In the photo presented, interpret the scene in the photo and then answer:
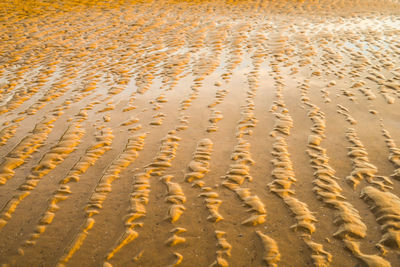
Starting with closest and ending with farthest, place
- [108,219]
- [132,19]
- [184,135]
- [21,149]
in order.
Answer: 1. [108,219]
2. [21,149]
3. [184,135]
4. [132,19]

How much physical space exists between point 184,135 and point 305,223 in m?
1.95

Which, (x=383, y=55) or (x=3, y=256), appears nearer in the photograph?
(x=3, y=256)

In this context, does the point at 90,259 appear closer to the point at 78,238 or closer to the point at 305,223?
the point at 78,238

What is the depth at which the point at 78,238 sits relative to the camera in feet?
8.23

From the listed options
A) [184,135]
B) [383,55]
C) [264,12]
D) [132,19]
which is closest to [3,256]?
[184,135]

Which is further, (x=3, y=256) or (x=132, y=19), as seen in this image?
(x=132, y=19)

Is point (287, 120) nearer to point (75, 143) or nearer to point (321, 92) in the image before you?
point (321, 92)

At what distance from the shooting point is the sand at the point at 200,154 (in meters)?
2.46

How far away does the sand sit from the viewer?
8.05ft

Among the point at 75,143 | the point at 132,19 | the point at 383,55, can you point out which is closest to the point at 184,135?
the point at 75,143

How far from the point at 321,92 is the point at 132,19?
804 centimetres

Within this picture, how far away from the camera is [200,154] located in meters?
3.66

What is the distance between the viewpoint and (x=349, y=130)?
4.10 meters

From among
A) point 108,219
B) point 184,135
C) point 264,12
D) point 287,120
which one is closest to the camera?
point 108,219
